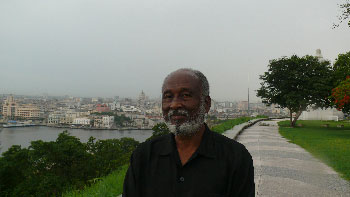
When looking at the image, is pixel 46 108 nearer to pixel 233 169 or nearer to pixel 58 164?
pixel 58 164

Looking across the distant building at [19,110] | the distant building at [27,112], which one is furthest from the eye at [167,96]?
the distant building at [27,112]

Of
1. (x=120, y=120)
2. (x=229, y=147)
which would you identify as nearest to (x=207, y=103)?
(x=229, y=147)

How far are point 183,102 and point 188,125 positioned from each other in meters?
0.12

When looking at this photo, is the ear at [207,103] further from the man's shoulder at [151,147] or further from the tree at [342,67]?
the tree at [342,67]

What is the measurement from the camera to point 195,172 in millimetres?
1386

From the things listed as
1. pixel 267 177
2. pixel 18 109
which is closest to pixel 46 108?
pixel 18 109

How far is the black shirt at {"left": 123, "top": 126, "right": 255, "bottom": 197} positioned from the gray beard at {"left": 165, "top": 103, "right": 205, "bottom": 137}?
0.07 metres

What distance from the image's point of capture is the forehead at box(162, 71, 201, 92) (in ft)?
4.69

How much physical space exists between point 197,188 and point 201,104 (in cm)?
41

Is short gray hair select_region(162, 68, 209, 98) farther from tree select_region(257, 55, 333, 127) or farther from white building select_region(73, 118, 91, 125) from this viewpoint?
white building select_region(73, 118, 91, 125)

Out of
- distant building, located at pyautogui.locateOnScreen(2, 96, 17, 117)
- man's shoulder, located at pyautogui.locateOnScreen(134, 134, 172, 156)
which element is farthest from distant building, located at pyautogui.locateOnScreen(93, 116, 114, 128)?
man's shoulder, located at pyautogui.locateOnScreen(134, 134, 172, 156)

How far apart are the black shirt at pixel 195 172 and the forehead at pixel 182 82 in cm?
28

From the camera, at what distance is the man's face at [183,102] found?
4.72 feet

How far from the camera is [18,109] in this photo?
106875 mm
